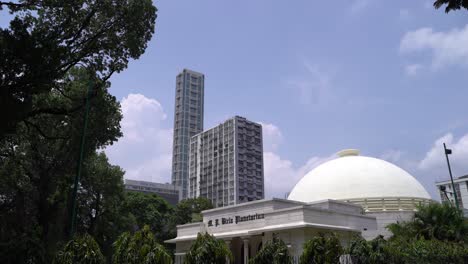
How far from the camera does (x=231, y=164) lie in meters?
98.8

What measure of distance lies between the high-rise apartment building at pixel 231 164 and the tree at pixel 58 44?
2971 inches

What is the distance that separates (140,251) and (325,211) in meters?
16.4

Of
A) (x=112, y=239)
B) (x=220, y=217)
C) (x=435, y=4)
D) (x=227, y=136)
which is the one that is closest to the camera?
(x=435, y=4)

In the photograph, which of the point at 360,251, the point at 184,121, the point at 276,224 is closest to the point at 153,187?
the point at 184,121

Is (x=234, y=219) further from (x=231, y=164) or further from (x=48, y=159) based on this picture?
(x=231, y=164)

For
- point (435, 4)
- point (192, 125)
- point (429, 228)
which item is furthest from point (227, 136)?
point (435, 4)

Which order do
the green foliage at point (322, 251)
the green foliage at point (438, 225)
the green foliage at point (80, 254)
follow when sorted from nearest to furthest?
the green foliage at point (80, 254) → the green foliage at point (322, 251) → the green foliage at point (438, 225)

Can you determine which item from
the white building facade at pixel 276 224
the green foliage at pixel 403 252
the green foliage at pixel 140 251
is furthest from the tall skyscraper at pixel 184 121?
the green foliage at pixel 140 251

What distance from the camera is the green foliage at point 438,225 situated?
76.6 ft

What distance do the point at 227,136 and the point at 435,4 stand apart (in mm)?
85647

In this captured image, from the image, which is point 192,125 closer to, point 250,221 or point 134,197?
point 134,197

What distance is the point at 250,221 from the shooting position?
30562 millimetres

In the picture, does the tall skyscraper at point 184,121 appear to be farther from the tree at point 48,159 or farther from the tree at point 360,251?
the tree at point 360,251

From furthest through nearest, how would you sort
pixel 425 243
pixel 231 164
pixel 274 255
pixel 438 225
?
pixel 231 164, pixel 438 225, pixel 425 243, pixel 274 255
